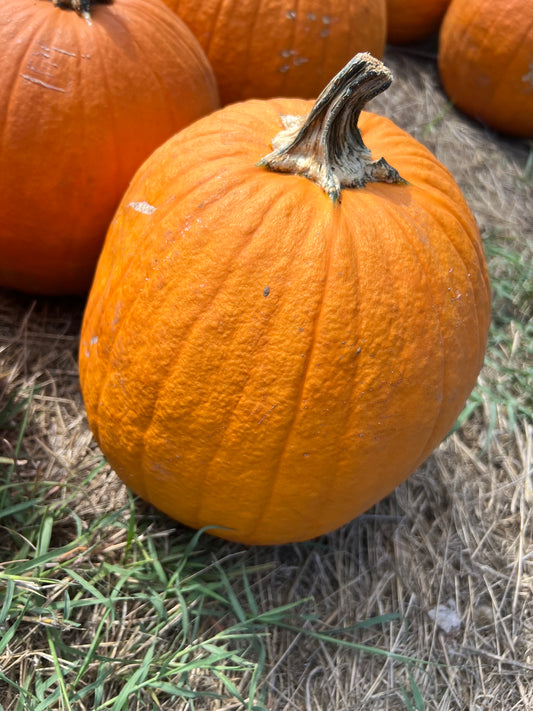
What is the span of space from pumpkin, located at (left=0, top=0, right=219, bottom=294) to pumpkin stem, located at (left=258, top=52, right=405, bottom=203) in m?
0.56

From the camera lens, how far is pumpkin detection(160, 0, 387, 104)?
2.39 m

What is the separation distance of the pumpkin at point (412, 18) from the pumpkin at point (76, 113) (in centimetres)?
240

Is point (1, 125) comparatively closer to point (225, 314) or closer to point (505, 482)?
point (225, 314)

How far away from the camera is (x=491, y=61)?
12.0 ft

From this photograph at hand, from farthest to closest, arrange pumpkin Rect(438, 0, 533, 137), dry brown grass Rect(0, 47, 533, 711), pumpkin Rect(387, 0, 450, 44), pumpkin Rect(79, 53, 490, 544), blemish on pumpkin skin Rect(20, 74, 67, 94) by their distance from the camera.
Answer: pumpkin Rect(387, 0, 450, 44), pumpkin Rect(438, 0, 533, 137), blemish on pumpkin skin Rect(20, 74, 67, 94), dry brown grass Rect(0, 47, 533, 711), pumpkin Rect(79, 53, 490, 544)

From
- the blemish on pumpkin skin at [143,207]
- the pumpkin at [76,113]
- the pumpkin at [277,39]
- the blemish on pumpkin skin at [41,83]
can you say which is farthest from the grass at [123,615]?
the pumpkin at [277,39]

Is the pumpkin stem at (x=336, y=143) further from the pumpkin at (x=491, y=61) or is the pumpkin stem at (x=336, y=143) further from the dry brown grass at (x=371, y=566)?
the pumpkin at (x=491, y=61)

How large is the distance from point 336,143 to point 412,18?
10.2ft

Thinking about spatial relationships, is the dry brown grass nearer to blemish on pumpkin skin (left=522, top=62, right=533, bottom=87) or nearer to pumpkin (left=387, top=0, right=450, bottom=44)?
blemish on pumpkin skin (left=522, top=62, right=533, bottom=87)

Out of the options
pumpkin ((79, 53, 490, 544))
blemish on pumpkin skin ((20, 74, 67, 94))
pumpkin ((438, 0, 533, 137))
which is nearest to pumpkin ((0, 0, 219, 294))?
blemish on pumpkin skin ((20, 74, 67, 94))

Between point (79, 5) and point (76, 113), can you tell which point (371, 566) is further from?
point (79, 5)

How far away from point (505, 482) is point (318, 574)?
0.83m

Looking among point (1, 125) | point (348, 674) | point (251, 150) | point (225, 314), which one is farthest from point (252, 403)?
point (1, 125)

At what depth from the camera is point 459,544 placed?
6.74 feet
